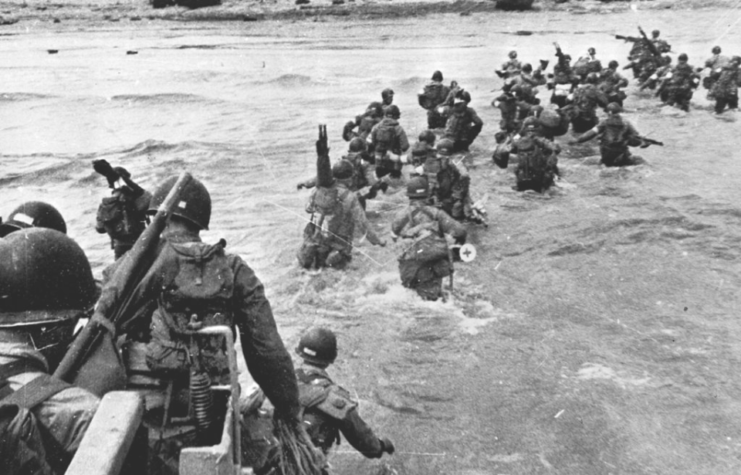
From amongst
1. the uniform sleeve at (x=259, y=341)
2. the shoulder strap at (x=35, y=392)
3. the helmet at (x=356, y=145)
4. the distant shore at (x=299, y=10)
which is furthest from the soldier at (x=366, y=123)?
the distant shore at (x=299, y=10)

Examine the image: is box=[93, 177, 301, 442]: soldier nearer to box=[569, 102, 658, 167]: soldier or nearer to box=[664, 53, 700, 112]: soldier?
box=[569, 102, 658, 167]: soldier

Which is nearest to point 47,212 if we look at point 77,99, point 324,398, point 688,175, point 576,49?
point 324,398

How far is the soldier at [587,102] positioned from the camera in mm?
15117

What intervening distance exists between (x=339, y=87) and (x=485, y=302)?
14.5 meters

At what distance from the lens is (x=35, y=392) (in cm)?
274

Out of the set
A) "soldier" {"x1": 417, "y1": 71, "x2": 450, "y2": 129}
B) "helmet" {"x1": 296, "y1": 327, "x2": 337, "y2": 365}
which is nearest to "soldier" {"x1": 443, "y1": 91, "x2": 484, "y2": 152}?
"soldier" {"x1": 417, "y1": 71, "x2": 450, "y2": 129}

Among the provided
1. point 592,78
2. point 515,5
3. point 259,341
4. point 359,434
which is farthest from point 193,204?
point 515,5

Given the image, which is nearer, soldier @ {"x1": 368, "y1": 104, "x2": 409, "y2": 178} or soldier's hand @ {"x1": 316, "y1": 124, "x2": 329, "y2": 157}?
soldier's hand @ {"x1": 316, "y1": 124, "x2": 329, "y2": 157}

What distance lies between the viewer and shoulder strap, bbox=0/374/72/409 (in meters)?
2.66

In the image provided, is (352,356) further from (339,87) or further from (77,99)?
(77,99)

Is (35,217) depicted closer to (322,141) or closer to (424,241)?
(322,141)

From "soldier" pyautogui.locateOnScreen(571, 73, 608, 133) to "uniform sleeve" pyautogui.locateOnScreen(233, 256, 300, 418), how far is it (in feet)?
40.9

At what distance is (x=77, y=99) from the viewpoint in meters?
21.3

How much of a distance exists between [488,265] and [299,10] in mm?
31157
